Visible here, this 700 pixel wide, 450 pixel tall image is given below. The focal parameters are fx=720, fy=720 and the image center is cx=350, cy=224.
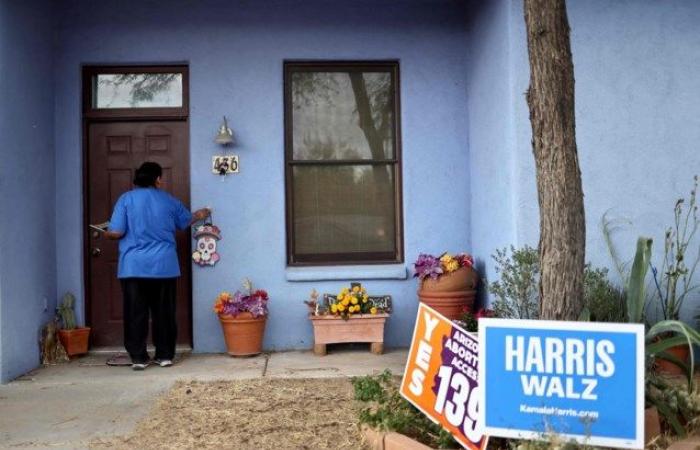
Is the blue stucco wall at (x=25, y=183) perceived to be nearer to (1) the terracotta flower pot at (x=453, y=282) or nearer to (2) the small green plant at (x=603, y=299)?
(1) the terracotta flower pot at (x=453, y=282)

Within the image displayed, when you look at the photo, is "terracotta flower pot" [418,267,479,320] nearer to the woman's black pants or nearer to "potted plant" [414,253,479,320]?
"potted plant" [414,253,479,320]

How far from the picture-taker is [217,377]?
5746 millimetres

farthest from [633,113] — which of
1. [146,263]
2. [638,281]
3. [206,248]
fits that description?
[146,263]

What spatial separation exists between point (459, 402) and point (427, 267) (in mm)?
3010

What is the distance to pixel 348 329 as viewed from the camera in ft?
21.4

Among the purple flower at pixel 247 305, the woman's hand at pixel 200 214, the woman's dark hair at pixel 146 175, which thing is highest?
the woman's dark hair at pixel 146 175

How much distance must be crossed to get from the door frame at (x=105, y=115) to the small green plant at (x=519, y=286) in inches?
115

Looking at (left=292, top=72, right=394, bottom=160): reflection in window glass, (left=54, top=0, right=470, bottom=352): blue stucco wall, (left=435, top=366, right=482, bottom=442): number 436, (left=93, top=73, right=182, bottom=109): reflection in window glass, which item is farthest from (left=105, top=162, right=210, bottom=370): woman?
(left=435, top=366, right=482, bottom=442): number 436

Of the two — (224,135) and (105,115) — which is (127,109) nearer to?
(105,115)

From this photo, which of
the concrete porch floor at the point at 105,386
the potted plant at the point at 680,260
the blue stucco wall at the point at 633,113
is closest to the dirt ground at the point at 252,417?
the concrete porch floor at the point at 105,386

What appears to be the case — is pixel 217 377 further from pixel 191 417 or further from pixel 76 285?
pixel 76 285

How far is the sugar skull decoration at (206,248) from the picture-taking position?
6773mm

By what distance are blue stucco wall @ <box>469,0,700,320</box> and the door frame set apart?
3.01m

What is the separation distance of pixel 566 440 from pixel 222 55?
5078 mm
